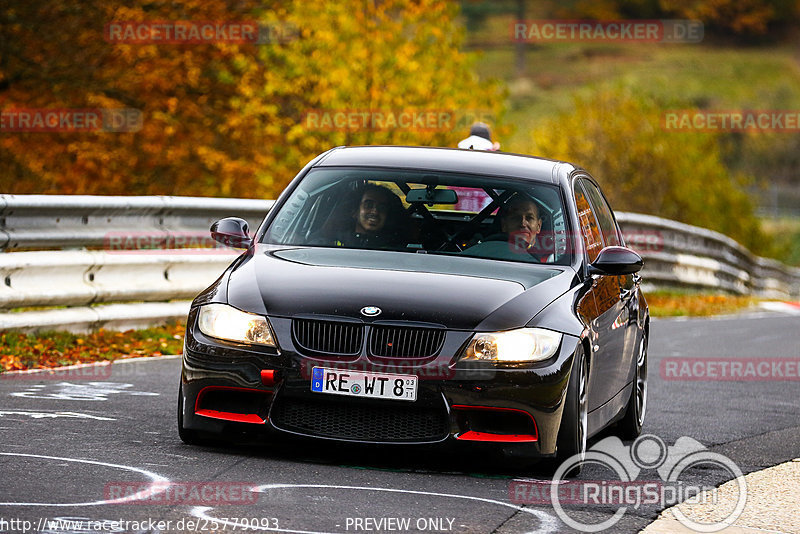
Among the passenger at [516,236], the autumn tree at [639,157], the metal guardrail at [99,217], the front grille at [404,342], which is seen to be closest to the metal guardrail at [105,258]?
the metal guardrail at [99,217]

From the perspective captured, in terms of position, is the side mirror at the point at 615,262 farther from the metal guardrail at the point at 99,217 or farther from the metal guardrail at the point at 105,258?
the metal guardrail at the point at 99,217

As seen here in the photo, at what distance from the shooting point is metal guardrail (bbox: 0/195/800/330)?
37.1 ft

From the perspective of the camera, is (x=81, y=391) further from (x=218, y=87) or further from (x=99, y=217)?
(x=218, y=87)

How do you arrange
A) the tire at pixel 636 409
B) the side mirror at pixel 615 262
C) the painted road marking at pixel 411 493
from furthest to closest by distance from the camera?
the tire at pixel 636 409 → the side mirror at pixel 615 262 → the painted road marking at pixel 411 493

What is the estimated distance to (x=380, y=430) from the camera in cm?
689

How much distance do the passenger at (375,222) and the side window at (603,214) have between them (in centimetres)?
141

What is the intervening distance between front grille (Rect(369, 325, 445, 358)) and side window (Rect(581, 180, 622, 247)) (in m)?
2.46

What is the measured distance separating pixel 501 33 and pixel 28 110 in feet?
443

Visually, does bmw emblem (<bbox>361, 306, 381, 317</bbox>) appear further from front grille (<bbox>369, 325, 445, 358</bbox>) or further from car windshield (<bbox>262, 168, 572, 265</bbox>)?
car windshield (<bbox>262, 168, 572, 265</bbox>)

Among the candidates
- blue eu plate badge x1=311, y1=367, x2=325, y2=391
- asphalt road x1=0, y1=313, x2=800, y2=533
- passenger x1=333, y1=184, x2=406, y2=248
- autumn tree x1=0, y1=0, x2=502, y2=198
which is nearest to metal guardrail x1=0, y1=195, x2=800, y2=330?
asphalt road x1=0, y1=313, x2=800, y2=533

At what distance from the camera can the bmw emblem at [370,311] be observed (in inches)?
271

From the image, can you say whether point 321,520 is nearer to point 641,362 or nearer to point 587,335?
point 587,335

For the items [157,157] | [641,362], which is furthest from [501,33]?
[641,362]

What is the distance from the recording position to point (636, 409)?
9.02 meters
